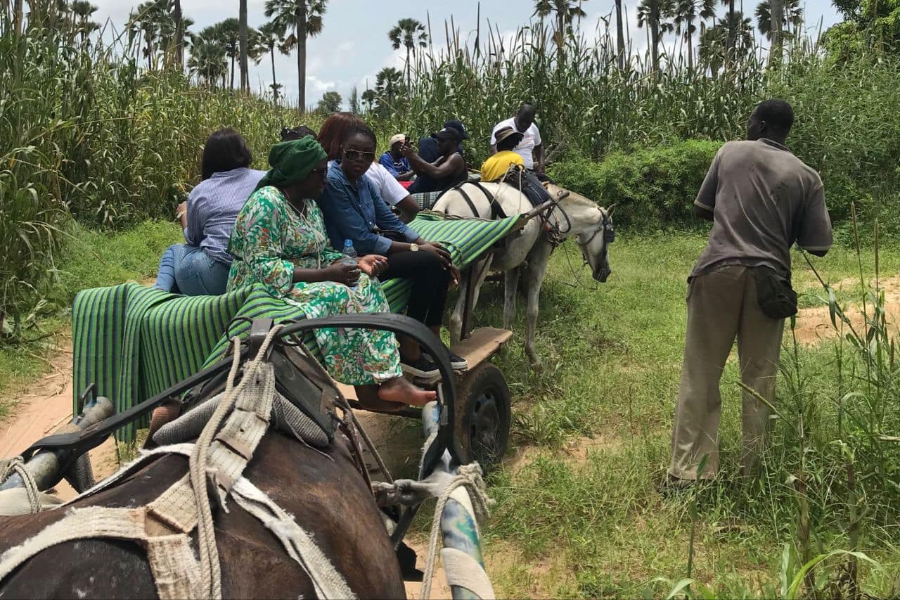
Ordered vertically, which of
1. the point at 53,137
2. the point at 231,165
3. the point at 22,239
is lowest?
the point at 22,239

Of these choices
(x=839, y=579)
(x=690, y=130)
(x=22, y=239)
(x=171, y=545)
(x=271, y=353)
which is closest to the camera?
(x=171, y=545)

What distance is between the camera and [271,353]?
189 cm

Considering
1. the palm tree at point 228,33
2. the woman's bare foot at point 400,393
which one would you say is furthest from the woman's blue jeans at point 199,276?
the palm tree at point 228,33

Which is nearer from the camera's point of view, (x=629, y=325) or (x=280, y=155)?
(x=280, y=155)

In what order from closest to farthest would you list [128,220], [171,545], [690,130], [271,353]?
[171,545], [271,353], [128,220], [690,130]

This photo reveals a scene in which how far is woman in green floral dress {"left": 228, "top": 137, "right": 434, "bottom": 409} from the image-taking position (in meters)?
3.47

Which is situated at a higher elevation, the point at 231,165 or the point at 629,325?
the point at 231,165

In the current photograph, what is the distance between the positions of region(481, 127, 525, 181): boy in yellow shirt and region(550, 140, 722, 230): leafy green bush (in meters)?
5.18

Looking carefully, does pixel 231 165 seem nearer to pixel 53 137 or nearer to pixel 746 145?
pixel 746 145

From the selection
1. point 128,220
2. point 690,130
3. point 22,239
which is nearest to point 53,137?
point 22,239

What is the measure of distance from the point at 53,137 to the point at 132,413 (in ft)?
23.6

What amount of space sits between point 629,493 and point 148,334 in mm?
2694

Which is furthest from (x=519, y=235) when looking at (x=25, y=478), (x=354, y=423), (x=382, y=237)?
(x=25, y=478)

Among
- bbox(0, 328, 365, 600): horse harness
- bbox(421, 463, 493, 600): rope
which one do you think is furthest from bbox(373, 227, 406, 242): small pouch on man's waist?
bbox(0, 328, 365, 600): horse harness
